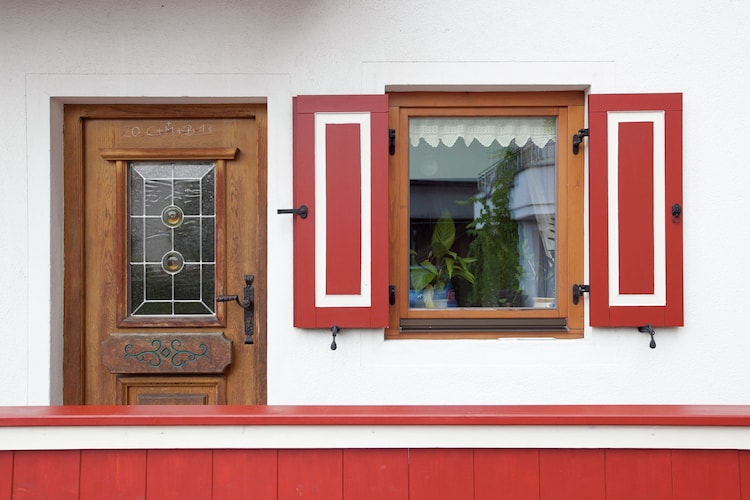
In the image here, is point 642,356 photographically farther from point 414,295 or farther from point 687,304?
point 414,295

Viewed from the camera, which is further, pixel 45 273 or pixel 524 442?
pixel 45 273

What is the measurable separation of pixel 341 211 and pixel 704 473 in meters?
1.98

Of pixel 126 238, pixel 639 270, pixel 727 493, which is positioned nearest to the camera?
pixel 727 493

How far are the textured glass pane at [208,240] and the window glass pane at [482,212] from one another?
3.31 ft

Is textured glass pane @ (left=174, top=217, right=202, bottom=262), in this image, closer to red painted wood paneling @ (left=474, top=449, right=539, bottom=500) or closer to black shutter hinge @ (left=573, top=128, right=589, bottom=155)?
black shutter hinge @ (left=573, top=128, right=589, bottom=155)

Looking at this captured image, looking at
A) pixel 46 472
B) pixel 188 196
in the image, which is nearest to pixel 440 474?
pixel 46 472

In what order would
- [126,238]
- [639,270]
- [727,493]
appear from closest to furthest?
[727,493], [639,270], [126,238]

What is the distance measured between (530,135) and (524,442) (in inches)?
84.9

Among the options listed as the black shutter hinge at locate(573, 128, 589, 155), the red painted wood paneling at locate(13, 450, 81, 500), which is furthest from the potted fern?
the red painted wood paneling at locate(13, 450, 81, 500)

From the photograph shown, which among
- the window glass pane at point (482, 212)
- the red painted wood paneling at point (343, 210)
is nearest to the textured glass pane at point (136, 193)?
the red painted wood paneling at point (343, 210)

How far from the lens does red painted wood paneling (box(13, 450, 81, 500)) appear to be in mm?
1421

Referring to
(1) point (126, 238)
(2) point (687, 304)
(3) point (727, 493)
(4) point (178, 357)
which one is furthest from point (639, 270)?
(1) point (126, 238)

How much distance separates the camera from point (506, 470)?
1.43 metres

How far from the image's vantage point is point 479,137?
10.7 feet
